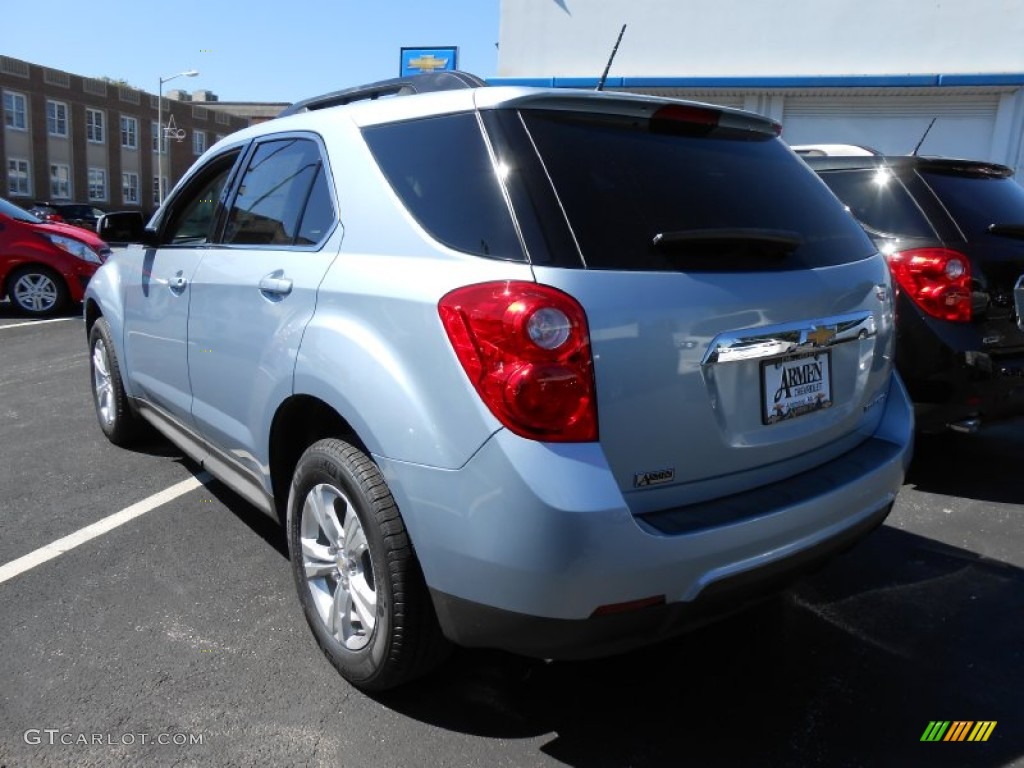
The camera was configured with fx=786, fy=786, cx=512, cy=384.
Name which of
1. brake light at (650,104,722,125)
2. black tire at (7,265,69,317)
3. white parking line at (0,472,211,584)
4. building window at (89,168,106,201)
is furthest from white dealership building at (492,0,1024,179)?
building window at (89,168,106,201)

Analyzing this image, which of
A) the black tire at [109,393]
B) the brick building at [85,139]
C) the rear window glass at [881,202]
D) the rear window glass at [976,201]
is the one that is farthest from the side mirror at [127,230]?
the brick building at [85,139]

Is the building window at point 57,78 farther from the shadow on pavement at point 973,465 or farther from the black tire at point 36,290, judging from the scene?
the shadow on pavement at point 973,465

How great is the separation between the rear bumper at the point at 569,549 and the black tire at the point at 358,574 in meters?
0.11

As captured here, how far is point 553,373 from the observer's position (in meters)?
1.86

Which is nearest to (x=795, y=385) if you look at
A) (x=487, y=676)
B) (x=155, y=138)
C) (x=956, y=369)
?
(x=487, y=676)

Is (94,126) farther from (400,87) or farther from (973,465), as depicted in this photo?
(973,465)

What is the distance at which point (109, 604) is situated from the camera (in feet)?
9.76

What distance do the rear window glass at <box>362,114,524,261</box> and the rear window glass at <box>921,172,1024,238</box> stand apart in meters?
3.02

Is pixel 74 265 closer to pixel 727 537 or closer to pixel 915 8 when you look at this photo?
pixel 727 537

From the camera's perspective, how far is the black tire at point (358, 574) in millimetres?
2131

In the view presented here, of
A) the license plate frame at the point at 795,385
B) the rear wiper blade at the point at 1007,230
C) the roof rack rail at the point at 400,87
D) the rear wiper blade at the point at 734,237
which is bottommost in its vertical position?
the license plate frame at the point at 795,385

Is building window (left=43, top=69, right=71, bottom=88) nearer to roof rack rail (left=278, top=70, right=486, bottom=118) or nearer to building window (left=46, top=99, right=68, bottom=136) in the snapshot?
building window (left=46, top=99, right=68, bottom=136)

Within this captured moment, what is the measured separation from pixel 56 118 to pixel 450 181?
56.5 metres

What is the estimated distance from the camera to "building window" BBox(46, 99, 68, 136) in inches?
1884
